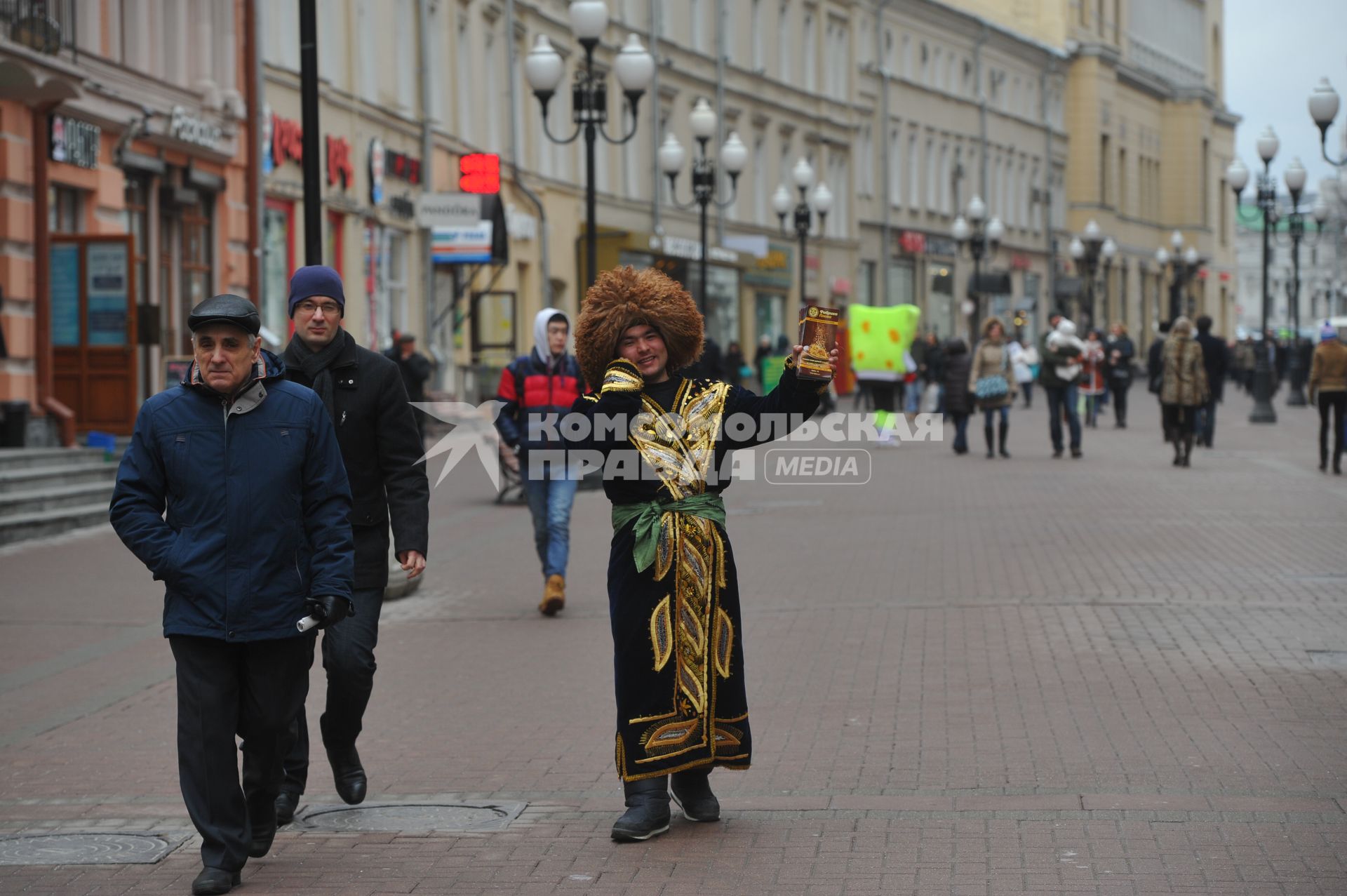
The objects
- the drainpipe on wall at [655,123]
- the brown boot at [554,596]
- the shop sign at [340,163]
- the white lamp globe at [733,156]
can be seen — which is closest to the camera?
the brown boot at [554,596]

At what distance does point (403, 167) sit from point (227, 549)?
1069 inches

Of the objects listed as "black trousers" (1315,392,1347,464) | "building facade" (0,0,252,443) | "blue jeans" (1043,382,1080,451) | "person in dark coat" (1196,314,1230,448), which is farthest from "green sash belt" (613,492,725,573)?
"person in dark coat" (1196,314,1230,448)

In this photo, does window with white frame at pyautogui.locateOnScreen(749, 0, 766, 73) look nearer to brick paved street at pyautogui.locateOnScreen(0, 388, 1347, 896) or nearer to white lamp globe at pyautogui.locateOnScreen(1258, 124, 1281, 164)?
white lamp globe at pyautogui.locateOnScreen(1258, 124, 1281, 164)

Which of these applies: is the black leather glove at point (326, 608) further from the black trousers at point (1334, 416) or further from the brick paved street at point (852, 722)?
the black trousers at point (1334, 416)

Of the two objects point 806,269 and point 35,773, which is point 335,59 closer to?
point 35,773

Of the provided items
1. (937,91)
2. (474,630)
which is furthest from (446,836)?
(937,91)

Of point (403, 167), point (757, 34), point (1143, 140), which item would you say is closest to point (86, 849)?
point (403, 167)

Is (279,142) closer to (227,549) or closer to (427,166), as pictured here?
(427,166)

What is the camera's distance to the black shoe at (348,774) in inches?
265

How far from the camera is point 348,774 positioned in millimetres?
6770

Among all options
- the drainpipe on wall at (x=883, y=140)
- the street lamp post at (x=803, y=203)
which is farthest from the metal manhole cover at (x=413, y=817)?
the drainpipe on wall at (x=883, y=140)

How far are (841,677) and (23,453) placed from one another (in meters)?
11.3

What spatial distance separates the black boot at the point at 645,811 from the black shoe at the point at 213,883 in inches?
46.1

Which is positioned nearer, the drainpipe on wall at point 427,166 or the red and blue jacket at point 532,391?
the red and blue jacket at point 532,391
